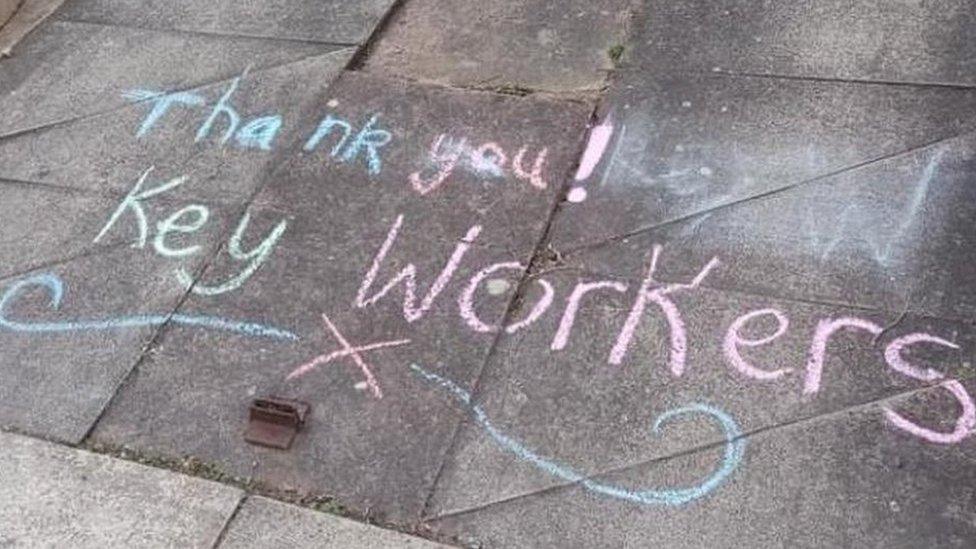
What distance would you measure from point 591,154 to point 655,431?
4.89 feet

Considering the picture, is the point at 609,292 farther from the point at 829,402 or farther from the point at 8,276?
the point at 8,276

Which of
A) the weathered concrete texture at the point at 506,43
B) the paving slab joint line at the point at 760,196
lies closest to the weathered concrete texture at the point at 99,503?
the paving slab joint line at the point at 760,196

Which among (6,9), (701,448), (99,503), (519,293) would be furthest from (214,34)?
(701,448)

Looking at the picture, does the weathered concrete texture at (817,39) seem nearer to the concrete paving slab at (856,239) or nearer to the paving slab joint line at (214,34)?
the concrete paving slab at (856,239)

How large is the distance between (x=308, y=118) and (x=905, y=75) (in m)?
2.68

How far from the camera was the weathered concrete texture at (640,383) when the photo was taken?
3.50m

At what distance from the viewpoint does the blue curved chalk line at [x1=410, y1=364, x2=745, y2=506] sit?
11.0 ft

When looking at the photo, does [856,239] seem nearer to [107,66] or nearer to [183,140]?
[183,140]

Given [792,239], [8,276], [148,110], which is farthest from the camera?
[148,110]

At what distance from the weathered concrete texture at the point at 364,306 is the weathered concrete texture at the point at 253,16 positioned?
2.21 feet

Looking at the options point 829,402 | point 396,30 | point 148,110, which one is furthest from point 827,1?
point 148,110

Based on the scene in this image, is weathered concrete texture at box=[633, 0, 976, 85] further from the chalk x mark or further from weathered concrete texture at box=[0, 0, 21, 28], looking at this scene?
weathered concrete texture at box=[0, 0, 21, 28]

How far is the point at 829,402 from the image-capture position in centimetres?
354

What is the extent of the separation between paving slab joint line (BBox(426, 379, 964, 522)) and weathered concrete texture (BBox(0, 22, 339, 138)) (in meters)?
2.59
